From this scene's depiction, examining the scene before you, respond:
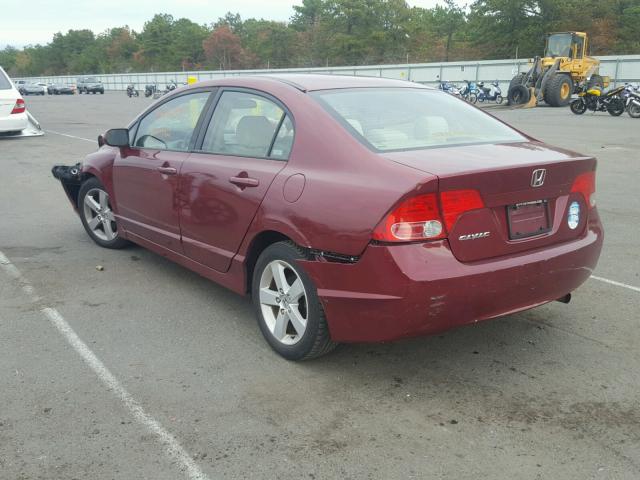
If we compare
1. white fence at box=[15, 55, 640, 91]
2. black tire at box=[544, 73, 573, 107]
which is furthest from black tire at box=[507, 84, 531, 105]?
white fence at box=[15, 55, 640, 91]

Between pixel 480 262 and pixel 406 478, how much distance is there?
1104 mm

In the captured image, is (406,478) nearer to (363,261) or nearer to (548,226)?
(363,261)

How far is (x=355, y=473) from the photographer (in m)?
2.66

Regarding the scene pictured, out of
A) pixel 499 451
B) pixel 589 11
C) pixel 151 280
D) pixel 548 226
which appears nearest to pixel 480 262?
pixel 548 226

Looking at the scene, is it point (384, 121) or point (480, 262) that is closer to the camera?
point (480, 262)

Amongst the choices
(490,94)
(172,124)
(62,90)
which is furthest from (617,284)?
(62,90)

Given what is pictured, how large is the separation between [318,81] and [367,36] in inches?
3205

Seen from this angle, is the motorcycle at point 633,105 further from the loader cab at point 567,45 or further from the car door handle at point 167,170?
the car door handle at point 167,170

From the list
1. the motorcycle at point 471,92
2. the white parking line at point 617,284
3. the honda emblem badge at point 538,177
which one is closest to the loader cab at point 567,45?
the motorcycle at point 471,92

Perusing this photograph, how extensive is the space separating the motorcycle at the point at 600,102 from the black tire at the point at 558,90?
3.15 meters

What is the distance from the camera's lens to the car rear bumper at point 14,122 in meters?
15.8

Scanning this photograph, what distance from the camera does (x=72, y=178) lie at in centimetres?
629

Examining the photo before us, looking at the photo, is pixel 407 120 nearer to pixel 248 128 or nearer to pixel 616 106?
pixel 248 128

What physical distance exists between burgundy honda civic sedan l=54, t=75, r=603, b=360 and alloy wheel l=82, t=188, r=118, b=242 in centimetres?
139
